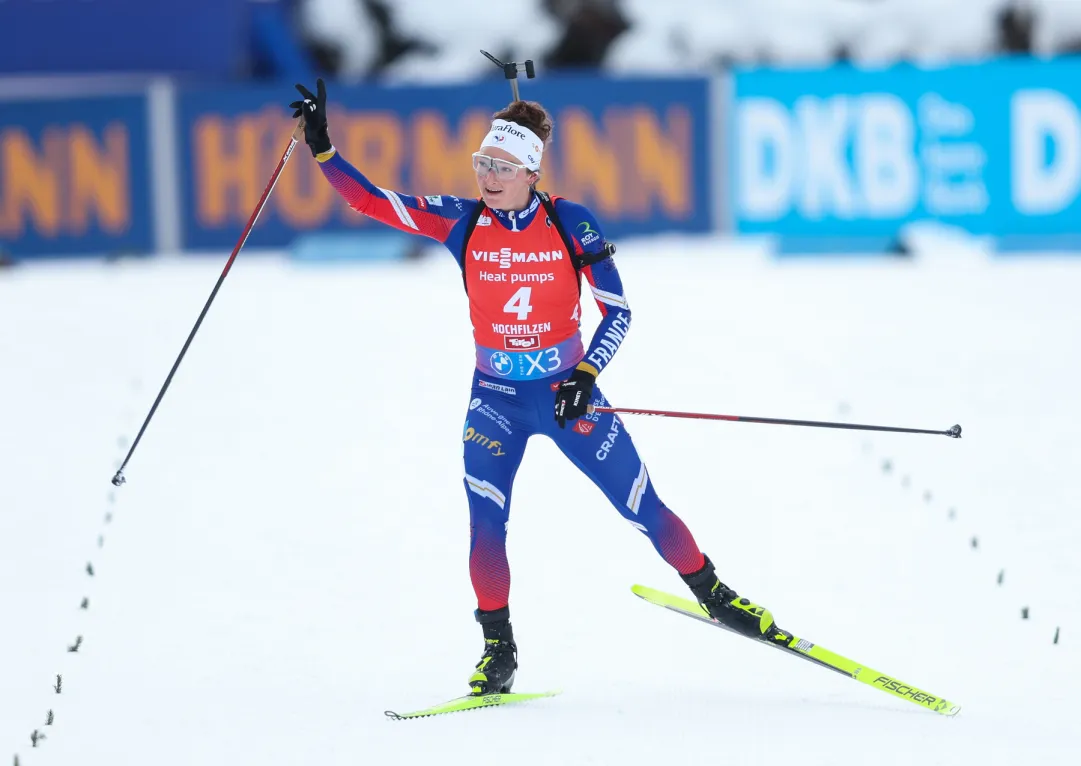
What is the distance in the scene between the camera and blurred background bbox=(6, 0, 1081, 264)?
15.6 metres

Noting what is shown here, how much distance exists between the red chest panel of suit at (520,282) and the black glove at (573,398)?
1.06ft

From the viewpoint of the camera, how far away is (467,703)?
504 cm

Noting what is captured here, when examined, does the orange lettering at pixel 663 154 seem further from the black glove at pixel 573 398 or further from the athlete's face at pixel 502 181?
the black glove at pixel 573 398

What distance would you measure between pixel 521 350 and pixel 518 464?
15.6 inches

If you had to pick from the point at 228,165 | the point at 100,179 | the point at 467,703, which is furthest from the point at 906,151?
the point at 467,703

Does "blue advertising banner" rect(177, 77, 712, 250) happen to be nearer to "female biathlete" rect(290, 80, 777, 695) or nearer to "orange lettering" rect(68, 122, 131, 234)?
"orange lettering" rect(68, 122, 131, 234)

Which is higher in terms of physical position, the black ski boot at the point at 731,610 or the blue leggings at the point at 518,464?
the blue leggings at the point at 518,464

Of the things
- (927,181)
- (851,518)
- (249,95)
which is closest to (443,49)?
(249,95)

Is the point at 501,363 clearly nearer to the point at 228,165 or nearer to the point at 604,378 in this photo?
the point at 604,378

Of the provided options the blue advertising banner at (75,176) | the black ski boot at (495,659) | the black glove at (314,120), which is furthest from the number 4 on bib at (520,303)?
the blue advertising banner at (75,176)

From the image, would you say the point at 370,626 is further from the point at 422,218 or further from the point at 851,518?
the point at 851,518

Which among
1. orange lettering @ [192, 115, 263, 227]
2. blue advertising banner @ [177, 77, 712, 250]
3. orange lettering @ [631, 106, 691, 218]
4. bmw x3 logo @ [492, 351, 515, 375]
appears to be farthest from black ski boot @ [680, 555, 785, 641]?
orange lettering @ [192, 115, 263, 227]

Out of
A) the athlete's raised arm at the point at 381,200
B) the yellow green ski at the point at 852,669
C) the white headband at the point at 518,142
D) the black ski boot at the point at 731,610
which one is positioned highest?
the white headband at the point at 518,142

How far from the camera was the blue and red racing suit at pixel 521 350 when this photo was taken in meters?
5.18
